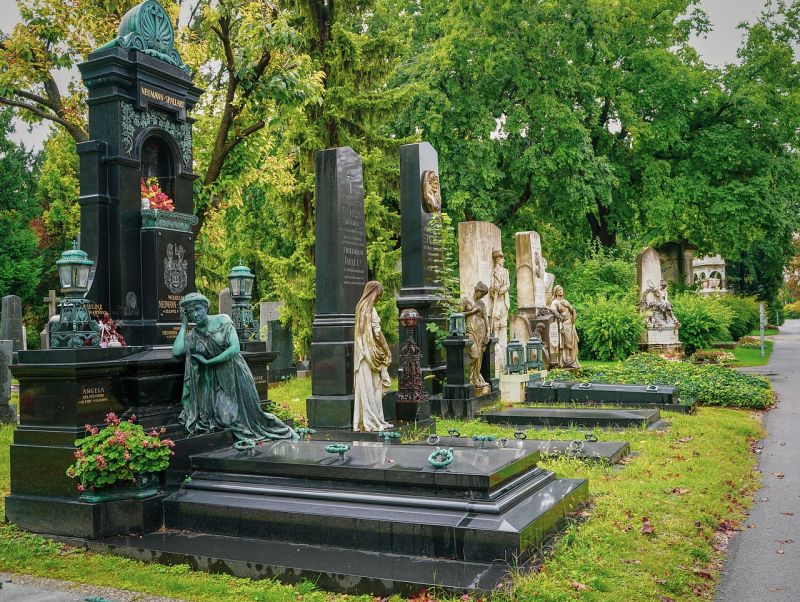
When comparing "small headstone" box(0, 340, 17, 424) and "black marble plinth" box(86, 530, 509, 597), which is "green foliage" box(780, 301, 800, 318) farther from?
"black marble plinth" box(86, 530, 509, 597)

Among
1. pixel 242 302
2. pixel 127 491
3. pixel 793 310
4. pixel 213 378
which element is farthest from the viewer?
pixel 793 310

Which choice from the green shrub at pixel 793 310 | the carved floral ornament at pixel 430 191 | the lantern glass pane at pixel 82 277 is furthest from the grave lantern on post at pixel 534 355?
the green shrub at pixel 793 310

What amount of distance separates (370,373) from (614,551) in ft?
16.9

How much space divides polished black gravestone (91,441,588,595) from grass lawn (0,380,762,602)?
0.58 ft

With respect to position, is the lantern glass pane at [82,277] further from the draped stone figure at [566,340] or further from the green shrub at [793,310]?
the green shrub at [793,310]

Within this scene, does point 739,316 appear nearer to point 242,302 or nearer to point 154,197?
point 242,302

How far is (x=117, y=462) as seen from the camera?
6398mm

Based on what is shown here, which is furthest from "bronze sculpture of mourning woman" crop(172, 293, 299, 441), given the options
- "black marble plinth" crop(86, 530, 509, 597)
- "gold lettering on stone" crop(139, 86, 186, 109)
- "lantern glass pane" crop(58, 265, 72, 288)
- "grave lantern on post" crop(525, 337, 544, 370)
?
"grave lantern on post" crop(525, 337, 544, 370)

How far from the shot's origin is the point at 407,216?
14008 millimetres

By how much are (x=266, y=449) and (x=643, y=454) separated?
506 centimetres

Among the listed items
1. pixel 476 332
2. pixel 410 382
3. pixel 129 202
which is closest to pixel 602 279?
pixel 476 332

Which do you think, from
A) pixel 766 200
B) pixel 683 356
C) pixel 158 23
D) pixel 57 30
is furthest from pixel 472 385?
pixel 766 200

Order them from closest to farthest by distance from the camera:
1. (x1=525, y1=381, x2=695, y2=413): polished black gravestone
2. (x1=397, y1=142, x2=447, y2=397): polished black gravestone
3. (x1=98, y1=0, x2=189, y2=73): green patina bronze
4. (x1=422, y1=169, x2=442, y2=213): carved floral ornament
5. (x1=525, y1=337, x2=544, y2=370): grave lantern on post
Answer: (x1=98, y1=0, x2=189, y2=73): green patina bronze
(x1=525, y1=381, x2=695, y2=413): polished black gravestone
(x1=397, y1=142, x2=447, y2=397): polished black gravestone
(x1=422, y1=169, x2=442, y2=213): carved floral ornament
(x1=525, y1=337, x2=544, y2=370): grave lantern on post

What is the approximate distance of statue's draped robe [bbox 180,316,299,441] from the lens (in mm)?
7410
